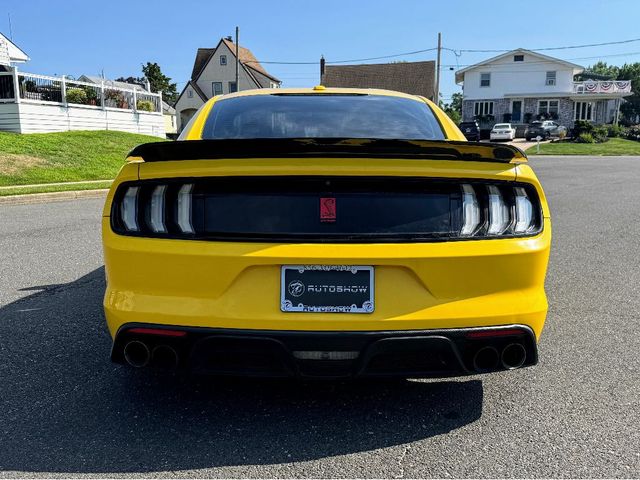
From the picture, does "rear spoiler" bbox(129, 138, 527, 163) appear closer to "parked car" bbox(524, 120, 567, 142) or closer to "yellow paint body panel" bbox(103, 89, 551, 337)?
"yellow paint body panel" bbox(103, 89, 551, 337)

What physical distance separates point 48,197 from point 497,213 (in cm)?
1135

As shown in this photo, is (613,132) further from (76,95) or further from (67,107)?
(67,107)

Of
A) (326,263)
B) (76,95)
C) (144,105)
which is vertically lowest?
(326,263)

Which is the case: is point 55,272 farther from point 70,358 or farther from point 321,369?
point 321,369

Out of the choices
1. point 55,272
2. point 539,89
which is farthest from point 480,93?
point 55,272

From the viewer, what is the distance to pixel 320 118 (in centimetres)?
346

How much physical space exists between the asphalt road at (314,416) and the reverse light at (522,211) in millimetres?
906

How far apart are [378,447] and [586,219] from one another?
7790 mm

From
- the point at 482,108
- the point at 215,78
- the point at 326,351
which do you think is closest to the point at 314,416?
the point at 326,351

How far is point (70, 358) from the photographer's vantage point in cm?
341

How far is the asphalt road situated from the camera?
233 cm

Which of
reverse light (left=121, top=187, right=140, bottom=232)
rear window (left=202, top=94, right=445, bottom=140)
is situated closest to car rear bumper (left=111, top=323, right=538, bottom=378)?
reverse light (left=121, top=187, right=140, bottom=232)

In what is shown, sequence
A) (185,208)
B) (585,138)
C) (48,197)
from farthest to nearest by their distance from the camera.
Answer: (585,138)
(48,197)
(185,208)

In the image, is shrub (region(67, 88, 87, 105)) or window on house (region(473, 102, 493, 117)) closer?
shrub (region(67, 88, 87, 105))
